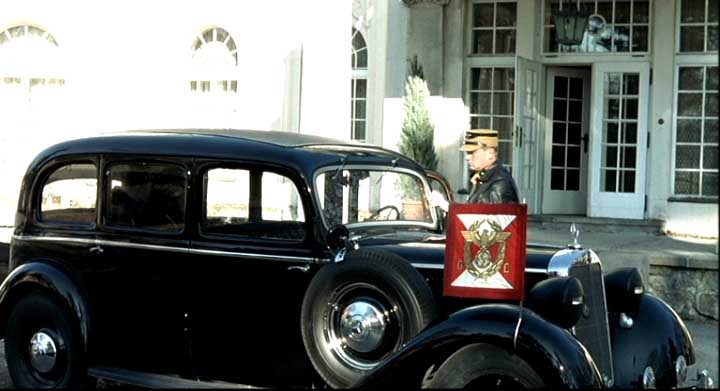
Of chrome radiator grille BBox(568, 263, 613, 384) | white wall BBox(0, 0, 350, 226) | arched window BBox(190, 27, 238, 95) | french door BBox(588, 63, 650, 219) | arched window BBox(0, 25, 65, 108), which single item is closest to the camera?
chrome radiator grille BBox(568, 263, 613, 384)

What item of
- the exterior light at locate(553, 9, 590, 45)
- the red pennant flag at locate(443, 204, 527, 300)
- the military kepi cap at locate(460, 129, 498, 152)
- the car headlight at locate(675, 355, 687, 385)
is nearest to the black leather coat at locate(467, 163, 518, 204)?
the military kepi cap at locate(460, 129, 498, 152)

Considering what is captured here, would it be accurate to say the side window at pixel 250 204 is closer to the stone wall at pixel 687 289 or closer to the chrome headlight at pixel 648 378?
the chrome headlight at pixel 648 378

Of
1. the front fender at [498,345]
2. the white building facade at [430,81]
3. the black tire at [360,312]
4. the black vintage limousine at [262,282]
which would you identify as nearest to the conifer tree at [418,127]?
the white building facade at [430,81]

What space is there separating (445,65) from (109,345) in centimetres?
1014

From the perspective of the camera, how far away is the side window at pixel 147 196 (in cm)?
662

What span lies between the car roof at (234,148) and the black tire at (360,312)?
79 cm

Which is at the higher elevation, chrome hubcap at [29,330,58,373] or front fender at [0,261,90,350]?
front fender at [0,261,90,350]

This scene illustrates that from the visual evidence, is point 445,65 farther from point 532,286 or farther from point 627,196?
point 532,286

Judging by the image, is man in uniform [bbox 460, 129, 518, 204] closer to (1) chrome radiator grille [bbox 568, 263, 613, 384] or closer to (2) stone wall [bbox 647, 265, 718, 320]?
(1) chrome radiator grille [bbox 568, 263, 613, 384]

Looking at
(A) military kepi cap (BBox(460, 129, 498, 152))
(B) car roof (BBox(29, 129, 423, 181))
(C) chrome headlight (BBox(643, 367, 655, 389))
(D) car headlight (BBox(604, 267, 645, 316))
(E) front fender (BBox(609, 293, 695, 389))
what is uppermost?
(A) military kepi cap (BBox(460, 129, 498, 152))

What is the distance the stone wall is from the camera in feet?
34.7

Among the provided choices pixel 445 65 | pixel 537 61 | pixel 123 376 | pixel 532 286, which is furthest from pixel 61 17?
pixel 532 286

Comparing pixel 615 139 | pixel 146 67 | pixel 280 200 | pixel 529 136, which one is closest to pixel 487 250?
pixel 280 200

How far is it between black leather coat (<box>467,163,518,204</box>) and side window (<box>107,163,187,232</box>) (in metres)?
2.01
